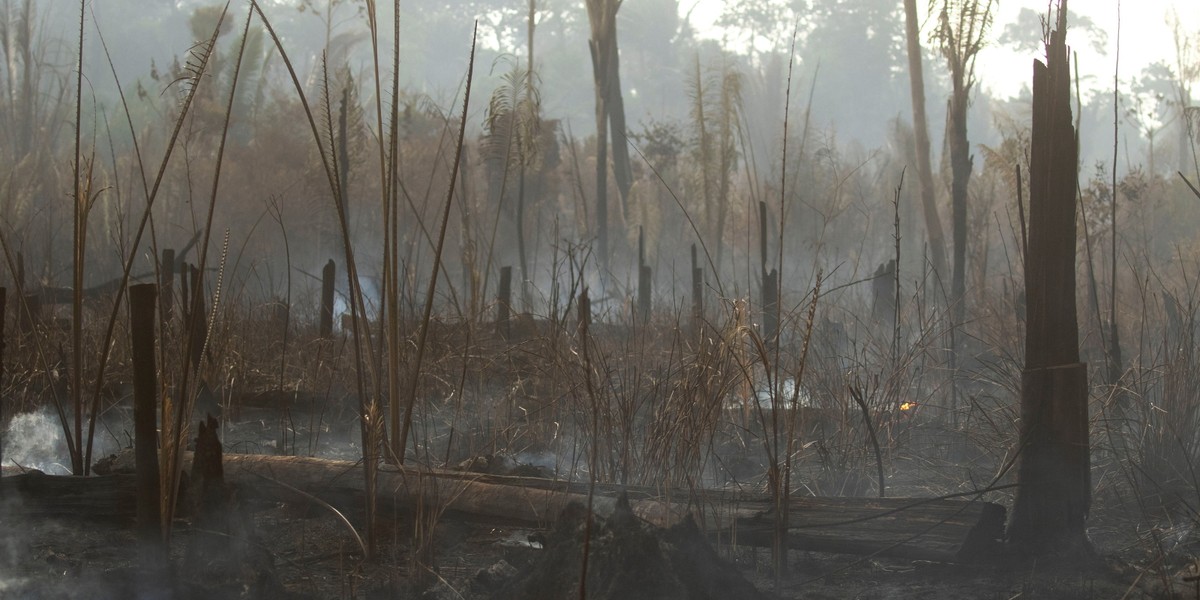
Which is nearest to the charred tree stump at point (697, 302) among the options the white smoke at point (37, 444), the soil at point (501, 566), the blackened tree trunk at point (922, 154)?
the soil at point (501, 566)

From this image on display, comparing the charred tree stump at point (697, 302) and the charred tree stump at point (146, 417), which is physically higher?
the charred tree stump at point (697, 302)

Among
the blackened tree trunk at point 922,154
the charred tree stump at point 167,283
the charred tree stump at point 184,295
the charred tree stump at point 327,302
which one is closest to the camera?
the charred tree stump at point 184,295

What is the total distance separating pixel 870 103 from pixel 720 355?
3501 cm

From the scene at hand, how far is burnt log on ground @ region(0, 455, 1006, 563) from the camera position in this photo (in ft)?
6.66

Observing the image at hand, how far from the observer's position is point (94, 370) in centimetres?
391

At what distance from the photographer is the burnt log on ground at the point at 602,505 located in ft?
6.66

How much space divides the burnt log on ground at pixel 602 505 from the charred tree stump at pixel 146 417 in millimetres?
229

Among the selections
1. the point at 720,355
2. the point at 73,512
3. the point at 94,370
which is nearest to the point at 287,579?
the point at 73,512

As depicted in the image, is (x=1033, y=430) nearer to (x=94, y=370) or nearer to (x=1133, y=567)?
(x=1133, y=567)

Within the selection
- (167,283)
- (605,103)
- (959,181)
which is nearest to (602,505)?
(167,283)

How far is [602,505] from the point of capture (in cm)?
206

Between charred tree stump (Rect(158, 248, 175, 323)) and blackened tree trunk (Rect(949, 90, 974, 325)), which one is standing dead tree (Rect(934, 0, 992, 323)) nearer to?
blackened tree trunk (Rect(949, 90, 974, 325))

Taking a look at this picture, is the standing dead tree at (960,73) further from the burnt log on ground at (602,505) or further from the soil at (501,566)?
the burnt log on ground at (602,505)

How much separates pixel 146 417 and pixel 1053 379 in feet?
5.39
